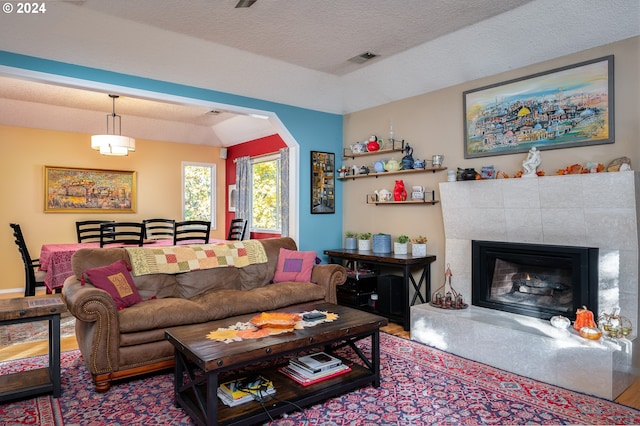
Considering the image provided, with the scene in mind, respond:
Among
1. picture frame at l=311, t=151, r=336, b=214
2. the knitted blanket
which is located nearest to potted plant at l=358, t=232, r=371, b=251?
picture frame at l=311, t=151, r=336, b=214

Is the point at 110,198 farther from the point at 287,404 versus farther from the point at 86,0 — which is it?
the point at 287,404

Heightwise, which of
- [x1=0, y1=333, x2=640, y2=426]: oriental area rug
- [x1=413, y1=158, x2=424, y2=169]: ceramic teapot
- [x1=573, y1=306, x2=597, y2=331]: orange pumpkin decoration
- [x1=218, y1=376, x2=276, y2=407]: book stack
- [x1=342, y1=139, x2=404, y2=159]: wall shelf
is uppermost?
[x1=342, y1=139, x2=404, y2=159]: wall shelf

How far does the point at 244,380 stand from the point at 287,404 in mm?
317

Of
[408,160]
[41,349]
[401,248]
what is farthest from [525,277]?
[41,349]

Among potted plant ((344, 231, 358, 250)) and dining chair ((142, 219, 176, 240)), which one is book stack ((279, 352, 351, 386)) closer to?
potted plant ((344, 231, 358, 250))

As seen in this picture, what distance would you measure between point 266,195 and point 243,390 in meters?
4.83

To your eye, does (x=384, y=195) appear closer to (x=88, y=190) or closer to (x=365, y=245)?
(x=365, y=245)

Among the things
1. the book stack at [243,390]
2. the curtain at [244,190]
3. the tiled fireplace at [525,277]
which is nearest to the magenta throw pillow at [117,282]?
the book stack at [243,390]

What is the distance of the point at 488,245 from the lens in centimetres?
392

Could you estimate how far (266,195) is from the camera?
7.14m

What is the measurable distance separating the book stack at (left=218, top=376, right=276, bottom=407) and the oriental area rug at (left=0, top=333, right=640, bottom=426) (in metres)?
0.18

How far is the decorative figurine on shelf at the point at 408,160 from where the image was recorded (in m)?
4.73

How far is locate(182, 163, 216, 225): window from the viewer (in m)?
7.69
